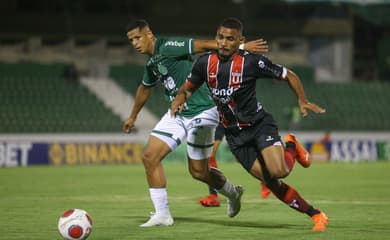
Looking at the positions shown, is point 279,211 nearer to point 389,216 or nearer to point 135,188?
point 389,216

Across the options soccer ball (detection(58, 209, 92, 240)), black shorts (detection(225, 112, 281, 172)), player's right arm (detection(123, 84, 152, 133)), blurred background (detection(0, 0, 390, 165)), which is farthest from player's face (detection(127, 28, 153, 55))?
blurred background (detection(0, 0, 390, 165))

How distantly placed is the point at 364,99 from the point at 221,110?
2548 centimetres

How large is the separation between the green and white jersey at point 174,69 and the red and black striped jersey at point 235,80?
0.53 m

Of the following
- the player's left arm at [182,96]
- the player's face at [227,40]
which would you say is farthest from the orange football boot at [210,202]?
the player's face at [227,40]

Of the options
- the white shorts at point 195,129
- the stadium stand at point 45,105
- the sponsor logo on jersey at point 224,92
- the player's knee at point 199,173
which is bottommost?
the stadium stand at point 45,105

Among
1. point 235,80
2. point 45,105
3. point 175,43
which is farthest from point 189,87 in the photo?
point 45,105

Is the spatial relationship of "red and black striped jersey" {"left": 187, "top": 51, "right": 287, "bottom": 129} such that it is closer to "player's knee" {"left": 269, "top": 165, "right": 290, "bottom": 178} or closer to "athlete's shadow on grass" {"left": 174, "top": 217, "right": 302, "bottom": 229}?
"player's knee" {"left": 269, "top": 165, "right": 290, "bottom": 178}

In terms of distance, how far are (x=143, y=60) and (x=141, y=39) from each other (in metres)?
26.0

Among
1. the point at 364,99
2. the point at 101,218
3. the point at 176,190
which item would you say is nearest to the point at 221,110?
the point at 101,218

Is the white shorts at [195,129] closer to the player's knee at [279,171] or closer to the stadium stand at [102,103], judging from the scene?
the player's knee at [279,171]

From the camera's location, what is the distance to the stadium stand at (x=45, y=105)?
27.7m

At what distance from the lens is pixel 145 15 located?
3547 cm

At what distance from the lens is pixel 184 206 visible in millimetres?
12234

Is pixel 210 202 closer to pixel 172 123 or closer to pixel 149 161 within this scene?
pixel 172 123
